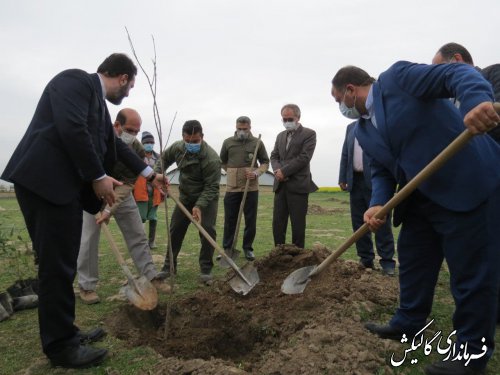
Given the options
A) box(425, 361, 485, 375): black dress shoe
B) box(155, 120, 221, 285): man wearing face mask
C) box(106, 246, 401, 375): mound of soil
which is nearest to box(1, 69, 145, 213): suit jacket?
box(106, 246, 401, 375): mound of soil

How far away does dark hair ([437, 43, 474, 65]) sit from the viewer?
12.8 feet

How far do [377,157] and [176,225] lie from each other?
2.95 metres

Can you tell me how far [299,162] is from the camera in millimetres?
6000

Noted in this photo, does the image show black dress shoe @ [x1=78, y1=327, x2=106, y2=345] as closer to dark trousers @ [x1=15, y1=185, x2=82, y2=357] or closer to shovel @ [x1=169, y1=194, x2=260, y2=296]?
dark trousers @ [x1=15, y1=185, x2=82, y2=357]

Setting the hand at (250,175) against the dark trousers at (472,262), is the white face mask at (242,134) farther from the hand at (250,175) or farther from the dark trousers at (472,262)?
the dark trousers at (472,262)

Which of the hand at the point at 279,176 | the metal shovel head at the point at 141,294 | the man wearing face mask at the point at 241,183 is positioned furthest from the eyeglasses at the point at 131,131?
the hand at the point at 279,176

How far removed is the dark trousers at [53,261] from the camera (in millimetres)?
2688

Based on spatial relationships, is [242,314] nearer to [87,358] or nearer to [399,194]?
[87,358]

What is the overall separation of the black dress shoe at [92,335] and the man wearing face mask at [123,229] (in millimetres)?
983

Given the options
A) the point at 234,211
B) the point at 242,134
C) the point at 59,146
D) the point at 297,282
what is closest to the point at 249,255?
the point at 234,211

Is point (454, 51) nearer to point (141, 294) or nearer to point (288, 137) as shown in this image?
point (288, 137)

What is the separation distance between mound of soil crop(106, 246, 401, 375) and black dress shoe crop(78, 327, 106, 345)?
8.0 inches

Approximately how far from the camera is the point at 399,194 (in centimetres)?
269

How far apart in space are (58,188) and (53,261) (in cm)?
47
